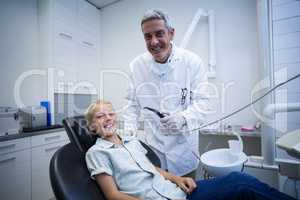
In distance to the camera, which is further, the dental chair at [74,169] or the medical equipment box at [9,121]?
the medical equipment box at [9,121]

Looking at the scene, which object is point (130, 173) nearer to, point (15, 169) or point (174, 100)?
point (174, 100)

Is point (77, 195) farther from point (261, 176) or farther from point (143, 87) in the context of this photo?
point (261, 176)

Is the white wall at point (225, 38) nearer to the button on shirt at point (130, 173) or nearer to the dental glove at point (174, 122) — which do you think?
the dental glove at point (174, 122)

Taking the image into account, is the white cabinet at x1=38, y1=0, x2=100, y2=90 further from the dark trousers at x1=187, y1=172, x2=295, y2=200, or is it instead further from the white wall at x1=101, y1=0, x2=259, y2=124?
the dark trousers at x1=187, y1=172, x2=295, y2=200

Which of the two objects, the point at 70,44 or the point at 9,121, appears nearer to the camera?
the point at 9,121

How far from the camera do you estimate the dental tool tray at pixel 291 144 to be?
0.68 m

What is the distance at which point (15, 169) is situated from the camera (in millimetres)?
1830

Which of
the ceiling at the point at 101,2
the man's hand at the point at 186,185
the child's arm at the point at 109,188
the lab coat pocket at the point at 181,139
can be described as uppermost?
the ceiling at the point at 101,2

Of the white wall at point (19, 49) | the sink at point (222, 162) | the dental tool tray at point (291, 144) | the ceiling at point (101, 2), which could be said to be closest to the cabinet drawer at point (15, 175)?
the white wall at point (19, 49)

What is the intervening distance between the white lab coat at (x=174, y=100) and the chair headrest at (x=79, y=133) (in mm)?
262

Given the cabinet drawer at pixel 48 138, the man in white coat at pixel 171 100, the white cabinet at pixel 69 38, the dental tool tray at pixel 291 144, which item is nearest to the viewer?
the dental tool tray at pixel 291 144

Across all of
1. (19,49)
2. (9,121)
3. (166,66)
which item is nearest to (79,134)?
(166,66)

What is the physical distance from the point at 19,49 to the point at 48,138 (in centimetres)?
105

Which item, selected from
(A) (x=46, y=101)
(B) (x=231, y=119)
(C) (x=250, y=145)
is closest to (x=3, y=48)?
(A) (x=46, y=101)
